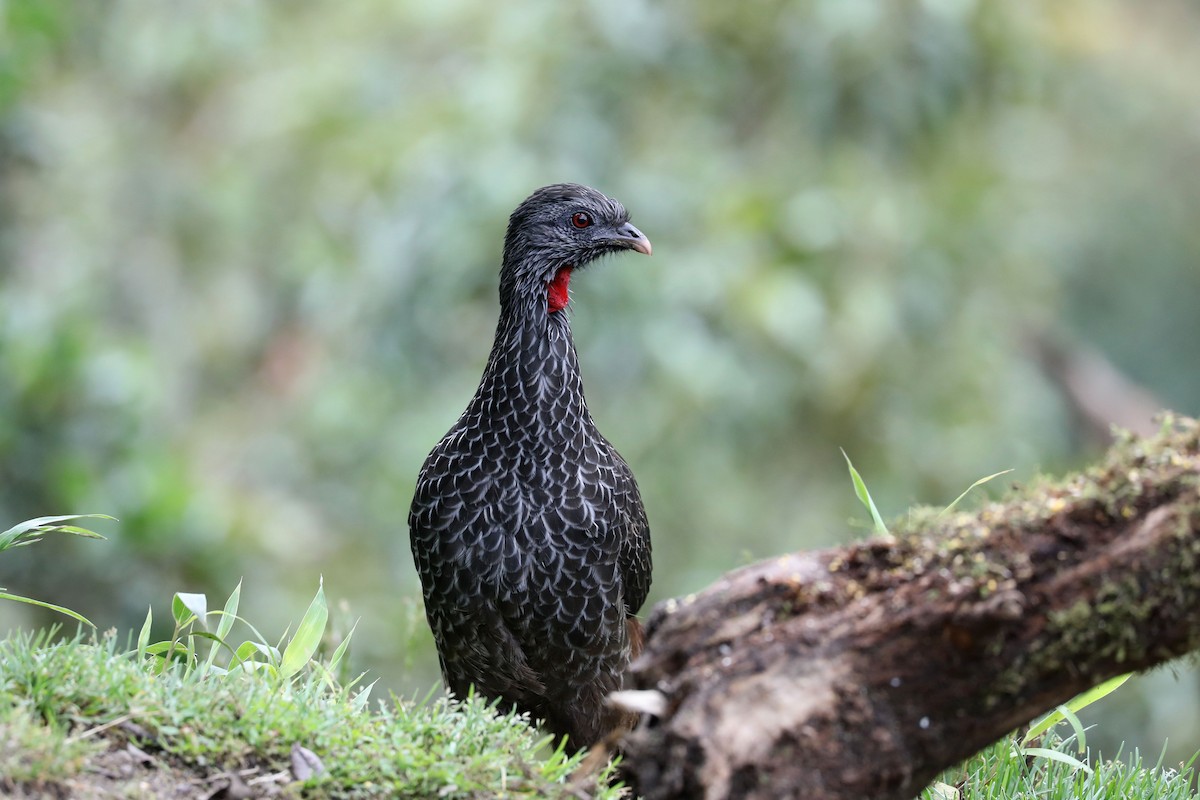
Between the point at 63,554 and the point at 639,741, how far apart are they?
15.4ft

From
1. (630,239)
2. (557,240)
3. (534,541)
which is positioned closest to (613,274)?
(630,239)

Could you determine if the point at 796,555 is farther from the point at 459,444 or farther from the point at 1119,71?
the point at 1119,71

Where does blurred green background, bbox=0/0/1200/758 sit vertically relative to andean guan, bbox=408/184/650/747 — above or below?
above

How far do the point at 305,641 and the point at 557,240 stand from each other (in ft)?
5.71

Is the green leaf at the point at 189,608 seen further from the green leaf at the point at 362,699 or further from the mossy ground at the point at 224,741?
the green leaf at the point at 362,699

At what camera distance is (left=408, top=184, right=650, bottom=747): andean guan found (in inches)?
157

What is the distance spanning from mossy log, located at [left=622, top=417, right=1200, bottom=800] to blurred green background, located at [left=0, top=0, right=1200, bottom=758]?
4.35 m

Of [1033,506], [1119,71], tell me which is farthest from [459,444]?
[1119,71]

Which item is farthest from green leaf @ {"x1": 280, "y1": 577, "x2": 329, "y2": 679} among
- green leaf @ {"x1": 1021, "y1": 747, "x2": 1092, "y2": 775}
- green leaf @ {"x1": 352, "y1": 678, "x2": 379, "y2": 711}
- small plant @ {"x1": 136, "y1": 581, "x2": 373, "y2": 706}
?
green leaf @ {"x1": 1021, "y1": 747, "x2": 1092, "y2": 775}

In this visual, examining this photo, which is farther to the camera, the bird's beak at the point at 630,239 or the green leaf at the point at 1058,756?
the bird's beak at the point at 630,239

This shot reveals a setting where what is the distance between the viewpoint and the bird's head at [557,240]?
447 cm

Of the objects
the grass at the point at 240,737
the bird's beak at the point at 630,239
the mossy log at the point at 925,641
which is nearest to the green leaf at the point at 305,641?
the grass at the point at 240,737

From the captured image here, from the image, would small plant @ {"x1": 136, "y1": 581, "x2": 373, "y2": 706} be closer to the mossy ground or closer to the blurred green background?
the mossy ground

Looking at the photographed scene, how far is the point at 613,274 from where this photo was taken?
7.55 m
